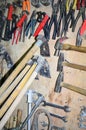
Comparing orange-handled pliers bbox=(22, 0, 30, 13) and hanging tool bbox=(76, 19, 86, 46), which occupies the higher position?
orange-handled pliers bbox=(22, 0, 30, 13)

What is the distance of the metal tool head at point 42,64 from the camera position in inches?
63.7

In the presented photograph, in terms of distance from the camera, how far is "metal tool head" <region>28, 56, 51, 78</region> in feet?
5.31

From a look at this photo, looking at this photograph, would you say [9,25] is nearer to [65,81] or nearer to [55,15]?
[55,15]

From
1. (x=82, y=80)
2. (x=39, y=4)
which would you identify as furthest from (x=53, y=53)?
(x=39, y=4)

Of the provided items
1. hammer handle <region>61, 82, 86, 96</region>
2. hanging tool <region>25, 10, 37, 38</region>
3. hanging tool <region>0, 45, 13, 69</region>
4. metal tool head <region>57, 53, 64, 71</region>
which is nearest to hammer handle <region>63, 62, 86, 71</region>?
metal tool head <region>57, 53, 64, 71</region>

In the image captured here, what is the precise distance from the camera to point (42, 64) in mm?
1631

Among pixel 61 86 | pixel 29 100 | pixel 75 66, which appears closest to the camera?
pixel 75 66

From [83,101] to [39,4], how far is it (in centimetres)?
85

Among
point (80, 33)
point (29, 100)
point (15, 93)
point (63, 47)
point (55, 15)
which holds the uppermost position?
point (55, 15)

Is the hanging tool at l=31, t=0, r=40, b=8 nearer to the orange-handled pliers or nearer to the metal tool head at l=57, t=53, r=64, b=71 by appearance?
the orange-handled pliers

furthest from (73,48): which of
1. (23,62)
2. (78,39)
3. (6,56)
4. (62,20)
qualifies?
(6,56)

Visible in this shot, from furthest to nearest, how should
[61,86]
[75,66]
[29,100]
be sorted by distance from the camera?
1. [29,100]
2. [61,86]
3. [75,66]

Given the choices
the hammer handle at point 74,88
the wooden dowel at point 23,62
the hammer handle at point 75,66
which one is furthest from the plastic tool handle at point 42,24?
the hammer handle at point 74,88

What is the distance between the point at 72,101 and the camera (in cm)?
162
